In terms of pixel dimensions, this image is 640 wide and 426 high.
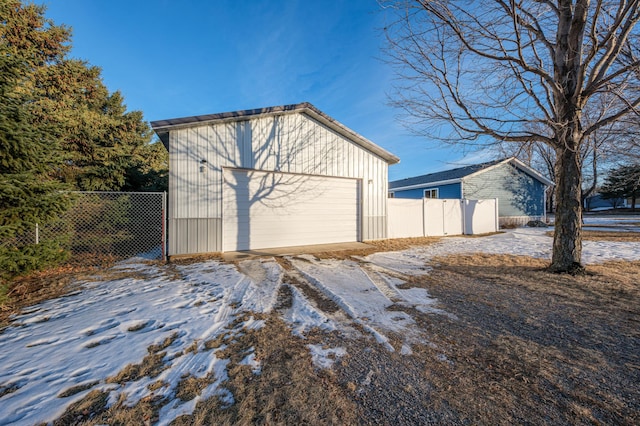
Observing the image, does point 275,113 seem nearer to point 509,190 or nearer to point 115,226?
point 115,226

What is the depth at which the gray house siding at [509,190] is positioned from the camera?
54.2 ft

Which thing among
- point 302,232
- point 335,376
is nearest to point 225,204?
point 302,232

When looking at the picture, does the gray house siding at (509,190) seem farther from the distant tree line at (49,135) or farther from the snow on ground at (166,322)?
the distant tree line at (49,135)

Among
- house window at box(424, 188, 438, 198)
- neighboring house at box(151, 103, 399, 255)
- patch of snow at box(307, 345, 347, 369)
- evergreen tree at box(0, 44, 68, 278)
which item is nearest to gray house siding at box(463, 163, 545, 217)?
house window at box(424, 188, 438, 198)

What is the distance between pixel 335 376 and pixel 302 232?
677 centimetres

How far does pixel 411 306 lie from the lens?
11.2ft

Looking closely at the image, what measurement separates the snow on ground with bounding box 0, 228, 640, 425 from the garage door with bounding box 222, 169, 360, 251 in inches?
90.6

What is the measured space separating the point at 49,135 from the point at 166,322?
148 inches

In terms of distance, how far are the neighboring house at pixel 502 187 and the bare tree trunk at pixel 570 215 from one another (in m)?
11.6

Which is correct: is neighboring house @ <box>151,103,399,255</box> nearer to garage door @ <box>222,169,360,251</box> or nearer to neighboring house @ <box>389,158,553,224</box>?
garage door @ <box>222,169,360,251</box>

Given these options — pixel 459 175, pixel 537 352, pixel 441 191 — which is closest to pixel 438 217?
pixel 441 191

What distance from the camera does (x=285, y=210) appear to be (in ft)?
27.5

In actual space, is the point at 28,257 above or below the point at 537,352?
above

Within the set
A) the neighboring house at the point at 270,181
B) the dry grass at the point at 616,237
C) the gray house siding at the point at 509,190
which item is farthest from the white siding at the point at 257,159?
the gray house siding at the point at 509,190
